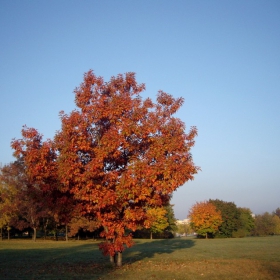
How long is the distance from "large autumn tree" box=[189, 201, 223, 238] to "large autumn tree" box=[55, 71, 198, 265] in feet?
220

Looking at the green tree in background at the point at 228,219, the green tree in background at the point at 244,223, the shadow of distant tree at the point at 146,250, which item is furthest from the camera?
the green tree in background at the point at 244,223

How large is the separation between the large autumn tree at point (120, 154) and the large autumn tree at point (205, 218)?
67121 millimetres

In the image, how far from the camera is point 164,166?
16.3m

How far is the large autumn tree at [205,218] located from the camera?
273 ft

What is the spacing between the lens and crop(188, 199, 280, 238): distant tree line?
83.8 metres

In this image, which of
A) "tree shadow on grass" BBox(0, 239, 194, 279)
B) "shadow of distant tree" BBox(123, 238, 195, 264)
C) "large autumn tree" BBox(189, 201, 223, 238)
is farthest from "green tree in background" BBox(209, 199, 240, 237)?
"tree shadow on grass" BBox(0, 239, 194, 279)

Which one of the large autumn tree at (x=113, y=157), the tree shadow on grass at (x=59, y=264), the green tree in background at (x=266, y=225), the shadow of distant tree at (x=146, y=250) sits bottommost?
the green tree in background at (x=266, y=225)

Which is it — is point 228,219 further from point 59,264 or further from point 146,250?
point 59,264

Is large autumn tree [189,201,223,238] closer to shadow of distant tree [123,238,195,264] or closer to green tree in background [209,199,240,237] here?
green tree in background [209,199,240,237]

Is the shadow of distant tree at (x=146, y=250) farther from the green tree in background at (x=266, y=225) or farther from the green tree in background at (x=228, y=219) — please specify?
the green tree in background at (x=266, y=225)

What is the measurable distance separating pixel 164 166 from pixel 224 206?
83.4 metres

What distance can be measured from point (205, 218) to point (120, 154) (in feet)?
236

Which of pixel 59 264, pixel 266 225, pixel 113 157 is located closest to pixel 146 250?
pixel 59 264

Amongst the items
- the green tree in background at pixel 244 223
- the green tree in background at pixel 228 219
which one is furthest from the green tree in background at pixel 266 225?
the green tree in background at pixel 228 219
